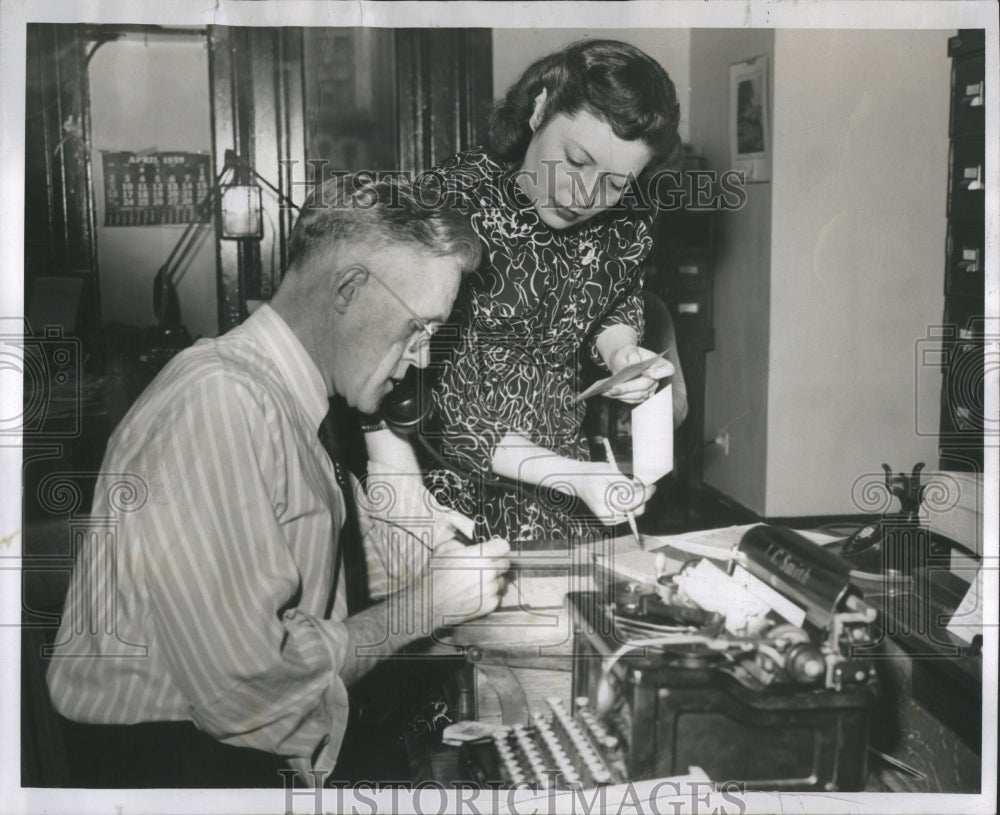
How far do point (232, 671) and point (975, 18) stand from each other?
1.61 m

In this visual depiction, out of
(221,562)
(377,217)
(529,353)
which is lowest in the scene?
(221,562)

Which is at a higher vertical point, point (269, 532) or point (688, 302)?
point (688, 302)

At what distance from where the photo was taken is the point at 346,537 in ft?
4.96

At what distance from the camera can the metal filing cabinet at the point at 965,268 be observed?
61.8 inches

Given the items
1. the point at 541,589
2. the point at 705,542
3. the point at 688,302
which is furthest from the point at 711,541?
the point at 688,302

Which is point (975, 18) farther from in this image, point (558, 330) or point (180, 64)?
point (180, 64)

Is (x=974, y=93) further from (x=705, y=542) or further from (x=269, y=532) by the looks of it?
(x=269, y=532)

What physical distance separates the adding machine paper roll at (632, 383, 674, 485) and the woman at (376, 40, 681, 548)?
21mm

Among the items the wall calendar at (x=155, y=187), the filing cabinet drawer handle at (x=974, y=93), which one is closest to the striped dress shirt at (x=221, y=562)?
the wall calendar at (x=155, y=187)

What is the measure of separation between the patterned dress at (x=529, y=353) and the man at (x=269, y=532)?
0.07m

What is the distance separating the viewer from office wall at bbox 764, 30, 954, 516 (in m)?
1.55

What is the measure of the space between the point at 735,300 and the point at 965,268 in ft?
1.31

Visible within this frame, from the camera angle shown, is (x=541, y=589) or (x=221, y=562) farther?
(x=541, y=589)

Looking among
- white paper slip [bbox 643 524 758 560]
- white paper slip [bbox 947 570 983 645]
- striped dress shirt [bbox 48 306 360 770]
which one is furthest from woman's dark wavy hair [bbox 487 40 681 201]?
white paper slip [bbox 947 570 983 645]
